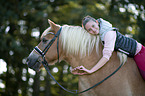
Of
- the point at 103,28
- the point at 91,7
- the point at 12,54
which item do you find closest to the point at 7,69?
the point at 12,54

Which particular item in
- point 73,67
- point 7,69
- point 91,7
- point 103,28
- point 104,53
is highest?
point 103,28

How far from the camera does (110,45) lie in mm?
2375

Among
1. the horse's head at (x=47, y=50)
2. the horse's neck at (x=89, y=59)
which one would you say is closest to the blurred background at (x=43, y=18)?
the horse's head at (x=47, y=50)

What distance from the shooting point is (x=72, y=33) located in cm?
272

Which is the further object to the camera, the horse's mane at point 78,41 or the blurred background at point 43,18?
the blurred background at point 43,18

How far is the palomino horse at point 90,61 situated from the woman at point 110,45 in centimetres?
Answer: 9

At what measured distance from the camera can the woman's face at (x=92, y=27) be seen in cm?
253

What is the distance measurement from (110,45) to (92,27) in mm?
403

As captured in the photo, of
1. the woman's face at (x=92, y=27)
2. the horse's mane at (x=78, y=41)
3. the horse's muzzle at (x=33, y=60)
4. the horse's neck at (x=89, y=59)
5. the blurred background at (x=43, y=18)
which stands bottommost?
the blurred background at (x=43, y=18)

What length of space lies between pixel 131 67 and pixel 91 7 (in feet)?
19.8

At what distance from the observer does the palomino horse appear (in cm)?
234

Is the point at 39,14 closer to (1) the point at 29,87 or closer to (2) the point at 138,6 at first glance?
(2) the point at 138,6

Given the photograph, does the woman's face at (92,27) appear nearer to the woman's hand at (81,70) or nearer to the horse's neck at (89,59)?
the horse's neck at (89,59)

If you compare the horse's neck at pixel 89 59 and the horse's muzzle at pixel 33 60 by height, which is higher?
the horse's neck at pixel 89 59
